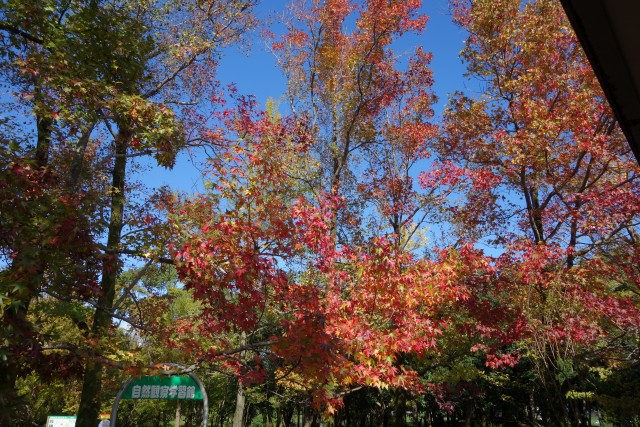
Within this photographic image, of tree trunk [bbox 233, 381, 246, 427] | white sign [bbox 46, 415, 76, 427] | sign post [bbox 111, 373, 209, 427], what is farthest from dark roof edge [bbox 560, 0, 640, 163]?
white sign [bbox 46, 415, 76, 427]

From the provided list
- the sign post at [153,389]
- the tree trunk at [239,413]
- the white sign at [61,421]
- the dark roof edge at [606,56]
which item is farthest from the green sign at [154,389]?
the white sign at [61,421]

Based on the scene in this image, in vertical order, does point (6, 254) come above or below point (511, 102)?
below

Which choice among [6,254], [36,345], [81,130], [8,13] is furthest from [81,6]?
[36,345]

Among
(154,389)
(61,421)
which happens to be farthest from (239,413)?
(154,389)

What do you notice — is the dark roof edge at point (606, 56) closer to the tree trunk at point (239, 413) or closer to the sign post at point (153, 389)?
the sign post at point (153, 389)

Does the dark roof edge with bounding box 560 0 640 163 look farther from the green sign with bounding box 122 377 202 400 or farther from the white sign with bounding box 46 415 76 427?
the white sign with bounding box 46 415 76 427

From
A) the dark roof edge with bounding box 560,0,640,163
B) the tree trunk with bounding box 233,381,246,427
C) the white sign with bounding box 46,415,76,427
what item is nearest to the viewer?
the dark roof edge with bounding box 560,0,640,163

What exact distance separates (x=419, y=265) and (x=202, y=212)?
3939 mm

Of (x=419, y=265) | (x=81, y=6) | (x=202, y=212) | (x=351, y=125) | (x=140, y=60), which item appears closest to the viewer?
(x=81, y=6)

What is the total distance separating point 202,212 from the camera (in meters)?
6.91

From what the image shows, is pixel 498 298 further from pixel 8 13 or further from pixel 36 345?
pixel 8 13

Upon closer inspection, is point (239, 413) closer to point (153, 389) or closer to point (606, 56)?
point (153, 389)

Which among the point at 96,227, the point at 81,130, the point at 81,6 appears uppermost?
the point at 81,6

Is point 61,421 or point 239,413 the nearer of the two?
point 61,421
